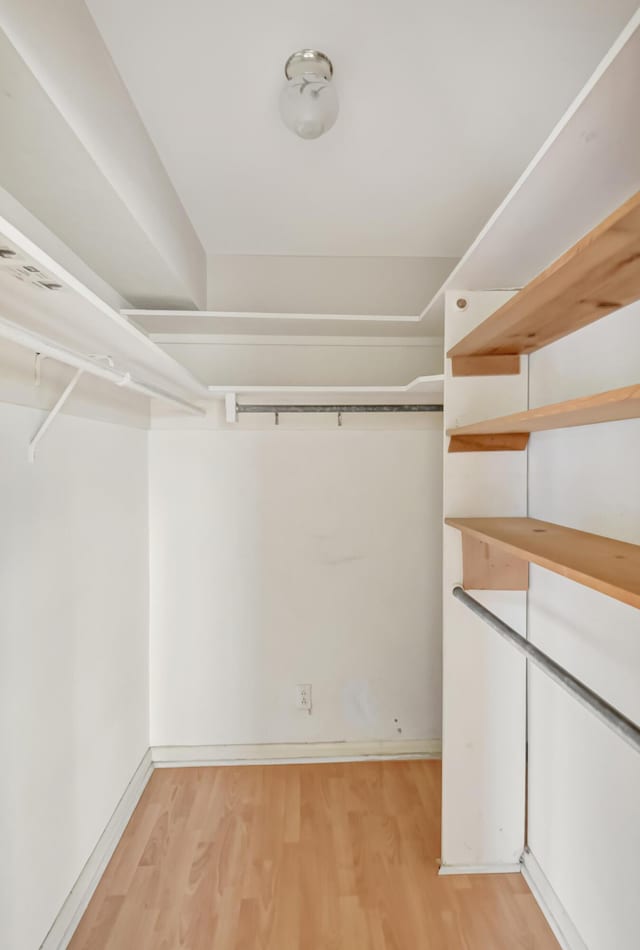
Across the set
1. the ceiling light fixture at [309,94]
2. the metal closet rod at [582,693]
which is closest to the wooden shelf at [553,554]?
the metal closet rod at [582,693]

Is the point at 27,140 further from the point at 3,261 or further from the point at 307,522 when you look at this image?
the point at 307,522

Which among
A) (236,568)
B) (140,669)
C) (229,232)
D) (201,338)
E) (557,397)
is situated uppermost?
(229,232)

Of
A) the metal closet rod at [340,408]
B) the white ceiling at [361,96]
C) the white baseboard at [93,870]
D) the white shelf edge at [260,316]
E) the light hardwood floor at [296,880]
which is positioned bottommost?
the light hardwood floor at [296,880]

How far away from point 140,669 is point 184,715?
35 cm

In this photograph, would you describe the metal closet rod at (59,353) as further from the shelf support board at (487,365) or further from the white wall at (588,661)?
the white wall at (588,661)

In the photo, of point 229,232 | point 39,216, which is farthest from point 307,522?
point 39,216

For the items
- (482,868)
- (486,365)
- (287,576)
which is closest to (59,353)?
(486,365)

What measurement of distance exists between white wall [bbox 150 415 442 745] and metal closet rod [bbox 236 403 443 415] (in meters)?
0.11

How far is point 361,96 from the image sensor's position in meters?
1.42

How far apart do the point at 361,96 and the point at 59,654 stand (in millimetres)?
1761

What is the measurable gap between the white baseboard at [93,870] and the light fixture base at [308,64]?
91.7 inches

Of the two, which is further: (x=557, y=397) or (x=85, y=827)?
(x=85, y=827)

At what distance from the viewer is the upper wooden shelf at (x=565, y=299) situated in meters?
0.82

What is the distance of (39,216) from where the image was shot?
144cm
